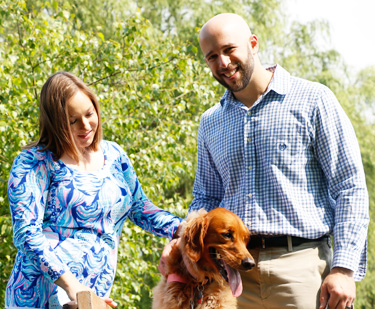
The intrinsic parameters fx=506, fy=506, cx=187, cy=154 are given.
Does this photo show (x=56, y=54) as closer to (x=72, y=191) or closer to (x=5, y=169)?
(x=5, y=169)

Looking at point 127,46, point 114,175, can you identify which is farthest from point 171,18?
point 114,175

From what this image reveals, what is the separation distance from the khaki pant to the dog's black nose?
0.07 meters

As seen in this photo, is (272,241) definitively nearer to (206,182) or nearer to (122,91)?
(206,182)

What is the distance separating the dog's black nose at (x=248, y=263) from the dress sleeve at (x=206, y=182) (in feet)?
1.89

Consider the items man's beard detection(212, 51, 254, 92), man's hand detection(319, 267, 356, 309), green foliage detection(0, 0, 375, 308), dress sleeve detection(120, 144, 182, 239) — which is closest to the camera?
man's hand detection(319, 267, 356, 309)

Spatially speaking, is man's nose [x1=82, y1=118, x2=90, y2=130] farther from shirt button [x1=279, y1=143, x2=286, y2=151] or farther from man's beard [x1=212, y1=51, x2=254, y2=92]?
shirt button [x1=279, y1=143, x2=286, y2=151]

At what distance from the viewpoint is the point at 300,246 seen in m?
2.86

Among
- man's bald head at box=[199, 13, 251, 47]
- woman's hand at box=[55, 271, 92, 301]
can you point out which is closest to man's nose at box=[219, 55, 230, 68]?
man's bald head at box=[199, 13, 251, 47]

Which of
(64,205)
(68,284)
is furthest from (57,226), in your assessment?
(68,284)

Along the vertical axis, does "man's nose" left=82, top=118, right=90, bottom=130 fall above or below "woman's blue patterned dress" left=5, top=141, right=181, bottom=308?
above

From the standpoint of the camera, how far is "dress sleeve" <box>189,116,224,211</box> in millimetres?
3328

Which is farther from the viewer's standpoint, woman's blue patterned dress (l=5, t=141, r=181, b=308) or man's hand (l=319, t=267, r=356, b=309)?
woman's blue patterned dress (l=5, t=141, r=181, b=308)

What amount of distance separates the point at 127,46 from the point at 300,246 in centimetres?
583

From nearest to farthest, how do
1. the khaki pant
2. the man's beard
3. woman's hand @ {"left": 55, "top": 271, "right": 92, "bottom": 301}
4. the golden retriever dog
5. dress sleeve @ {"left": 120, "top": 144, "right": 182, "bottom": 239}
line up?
woman's hand @ {"left": 55, "top": 271, "right": 92, "bottom": 301}
the khaki pant
the golden retriever dog
the man's beard
dress sleeve @ {"left": 120, "top": 144, "right": 182, "bottom": 239}
